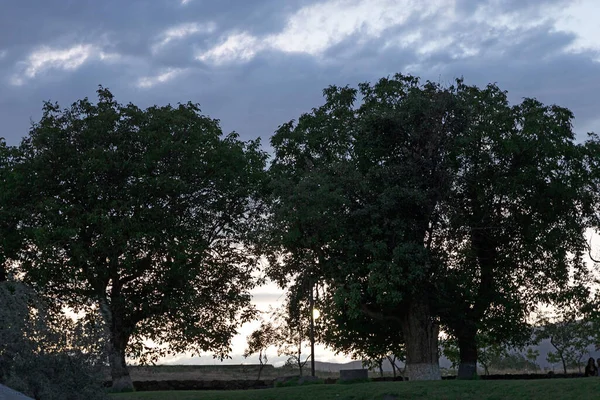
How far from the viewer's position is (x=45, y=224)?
44.1m

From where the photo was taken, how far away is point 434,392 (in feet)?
102

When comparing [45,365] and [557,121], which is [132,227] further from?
[557,121]

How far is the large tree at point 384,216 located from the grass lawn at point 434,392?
6268 millimetres

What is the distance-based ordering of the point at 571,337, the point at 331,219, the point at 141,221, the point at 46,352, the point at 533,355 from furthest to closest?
the point at 533,355 → the point at 571,337 → the point at 141,221 → the point at 331,219 → the point at 46,352

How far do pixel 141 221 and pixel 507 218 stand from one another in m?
20.3

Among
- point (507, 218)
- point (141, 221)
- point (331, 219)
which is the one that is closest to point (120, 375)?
point (141, 221)

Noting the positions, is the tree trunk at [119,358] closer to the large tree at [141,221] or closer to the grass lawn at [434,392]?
the large tree at [141,221]

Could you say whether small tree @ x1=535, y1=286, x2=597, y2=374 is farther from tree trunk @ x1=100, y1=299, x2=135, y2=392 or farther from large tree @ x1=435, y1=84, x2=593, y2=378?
tree trunk @ x1=100, y1=299, x2=135, y2=392

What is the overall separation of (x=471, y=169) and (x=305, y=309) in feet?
45.5

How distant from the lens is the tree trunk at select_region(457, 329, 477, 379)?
4553 cm

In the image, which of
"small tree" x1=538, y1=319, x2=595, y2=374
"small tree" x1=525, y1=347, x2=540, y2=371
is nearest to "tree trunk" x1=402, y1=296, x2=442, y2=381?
"small tree" x1=538, y1=319, x2=595, y2=374

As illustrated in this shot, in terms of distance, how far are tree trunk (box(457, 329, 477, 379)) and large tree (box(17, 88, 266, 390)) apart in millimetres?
13276

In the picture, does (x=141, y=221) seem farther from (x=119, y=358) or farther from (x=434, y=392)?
(x=434, y=392)

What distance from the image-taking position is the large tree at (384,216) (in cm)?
3925
